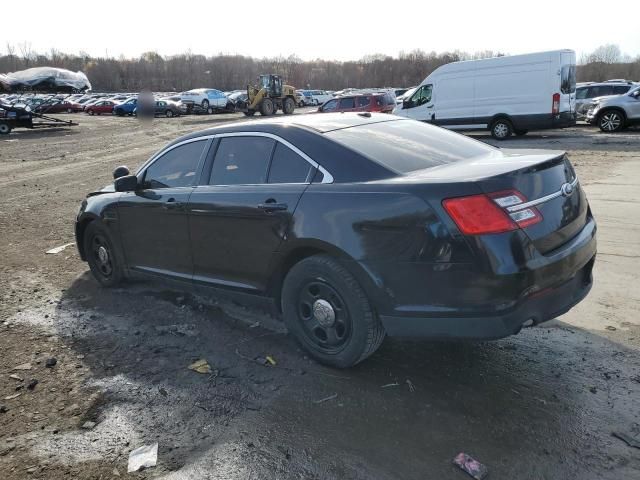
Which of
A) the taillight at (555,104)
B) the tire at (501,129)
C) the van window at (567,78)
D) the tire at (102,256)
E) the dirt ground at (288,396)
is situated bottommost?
the dirt ground at (288,396)

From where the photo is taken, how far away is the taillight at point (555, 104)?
1664cm

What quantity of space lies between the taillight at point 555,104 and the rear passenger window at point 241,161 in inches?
605

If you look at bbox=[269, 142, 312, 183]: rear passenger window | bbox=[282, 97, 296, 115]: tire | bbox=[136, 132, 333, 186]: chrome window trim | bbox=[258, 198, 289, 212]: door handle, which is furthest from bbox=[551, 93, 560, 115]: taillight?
bbox=[282, 97, 296, 115]: tire

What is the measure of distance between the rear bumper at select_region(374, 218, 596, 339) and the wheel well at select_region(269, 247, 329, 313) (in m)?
0.65

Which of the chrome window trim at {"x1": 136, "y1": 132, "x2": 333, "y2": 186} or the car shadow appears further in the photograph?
the chrome window trim at {"x1": 136, "y1": 132, "x2": 333, "y2": 186}

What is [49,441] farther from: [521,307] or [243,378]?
[521,307]

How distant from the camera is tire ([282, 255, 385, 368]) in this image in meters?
3.26

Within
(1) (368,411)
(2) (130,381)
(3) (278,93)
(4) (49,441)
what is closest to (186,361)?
(2) (130,381)

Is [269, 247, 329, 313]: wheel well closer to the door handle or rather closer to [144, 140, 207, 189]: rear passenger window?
the door handle

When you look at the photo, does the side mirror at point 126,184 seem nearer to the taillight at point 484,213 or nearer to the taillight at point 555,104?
the taillight at point 484,213

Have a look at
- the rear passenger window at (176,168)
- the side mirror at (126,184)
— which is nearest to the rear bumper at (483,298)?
the rear passenger window at (176,168)

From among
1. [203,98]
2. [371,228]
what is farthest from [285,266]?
[203,98]

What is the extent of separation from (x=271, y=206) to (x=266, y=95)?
34.7 m

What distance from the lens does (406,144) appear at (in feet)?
12.3
